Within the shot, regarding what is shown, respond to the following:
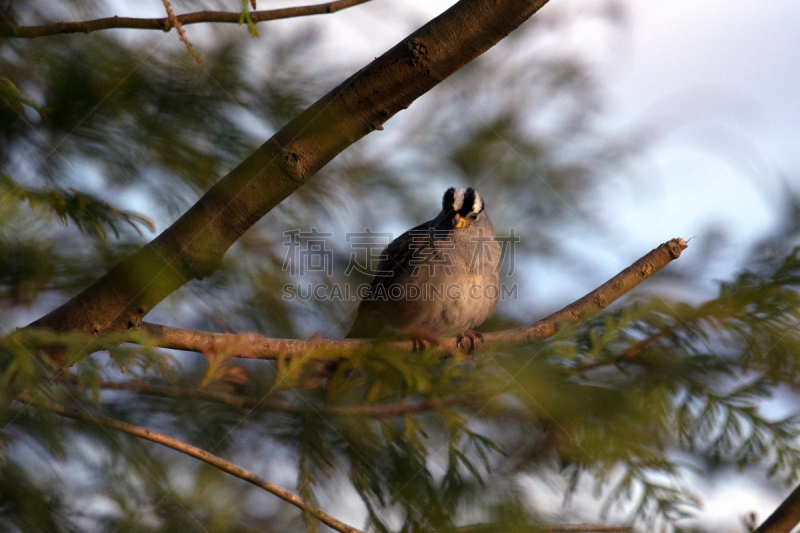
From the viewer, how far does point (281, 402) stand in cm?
147

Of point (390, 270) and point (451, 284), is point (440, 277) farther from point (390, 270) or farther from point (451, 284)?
point (390, 270)

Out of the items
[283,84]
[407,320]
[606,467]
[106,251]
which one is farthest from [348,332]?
[606,467]

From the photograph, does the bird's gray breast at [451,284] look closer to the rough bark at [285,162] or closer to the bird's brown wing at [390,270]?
the bird's brown wing at [390,270]

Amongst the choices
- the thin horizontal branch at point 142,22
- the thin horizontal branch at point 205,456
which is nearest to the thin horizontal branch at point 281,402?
the thin horizontal branch at point 205,456

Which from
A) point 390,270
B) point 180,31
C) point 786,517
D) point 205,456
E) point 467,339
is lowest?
point 786,517

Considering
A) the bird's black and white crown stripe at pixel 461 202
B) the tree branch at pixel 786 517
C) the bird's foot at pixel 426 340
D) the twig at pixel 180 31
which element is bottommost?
the tree branch at pixel 786 517

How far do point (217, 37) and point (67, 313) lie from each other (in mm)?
1108

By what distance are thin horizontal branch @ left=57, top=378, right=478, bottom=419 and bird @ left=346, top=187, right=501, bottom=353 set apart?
191cm

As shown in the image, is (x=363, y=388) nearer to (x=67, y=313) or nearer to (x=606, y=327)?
(x=606, y=327)

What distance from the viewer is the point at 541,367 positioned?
1426 millimetres

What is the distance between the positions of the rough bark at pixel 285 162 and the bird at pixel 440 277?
1633mm

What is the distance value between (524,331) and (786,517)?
95cm

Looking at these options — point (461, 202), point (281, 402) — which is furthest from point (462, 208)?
point (281, 402)

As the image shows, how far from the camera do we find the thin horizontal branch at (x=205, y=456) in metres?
1.34
